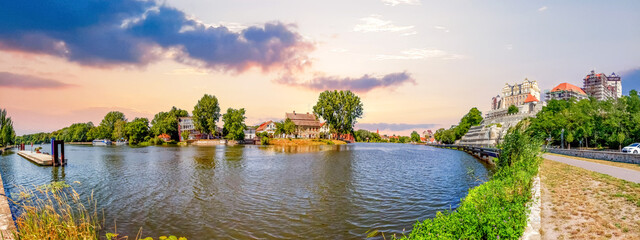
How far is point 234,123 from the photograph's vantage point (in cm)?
11238

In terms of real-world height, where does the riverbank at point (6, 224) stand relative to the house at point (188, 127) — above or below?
below

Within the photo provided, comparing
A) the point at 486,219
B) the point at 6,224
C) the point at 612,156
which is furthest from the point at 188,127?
the point at 486,219

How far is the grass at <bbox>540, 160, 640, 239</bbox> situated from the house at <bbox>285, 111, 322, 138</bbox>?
115m

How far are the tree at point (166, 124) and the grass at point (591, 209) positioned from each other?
438 feet

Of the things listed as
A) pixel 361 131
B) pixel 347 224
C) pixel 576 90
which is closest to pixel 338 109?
pixel 361 131

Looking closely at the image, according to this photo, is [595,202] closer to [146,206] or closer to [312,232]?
[312,232]

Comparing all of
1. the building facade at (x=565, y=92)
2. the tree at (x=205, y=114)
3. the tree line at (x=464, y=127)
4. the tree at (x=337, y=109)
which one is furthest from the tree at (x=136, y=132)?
the building facade at (x=565, y=92)

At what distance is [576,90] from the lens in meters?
136

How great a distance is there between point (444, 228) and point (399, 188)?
517 inches

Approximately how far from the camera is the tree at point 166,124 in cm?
12330

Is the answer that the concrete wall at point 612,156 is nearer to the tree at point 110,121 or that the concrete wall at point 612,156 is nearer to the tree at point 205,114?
the tree at point 205,114

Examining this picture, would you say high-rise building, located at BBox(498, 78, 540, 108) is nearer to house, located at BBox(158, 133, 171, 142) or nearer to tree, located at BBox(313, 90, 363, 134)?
tree, located at BBox(313, 90, 363, 134)

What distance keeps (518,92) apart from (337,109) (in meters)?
114

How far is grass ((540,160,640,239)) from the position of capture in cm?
789
